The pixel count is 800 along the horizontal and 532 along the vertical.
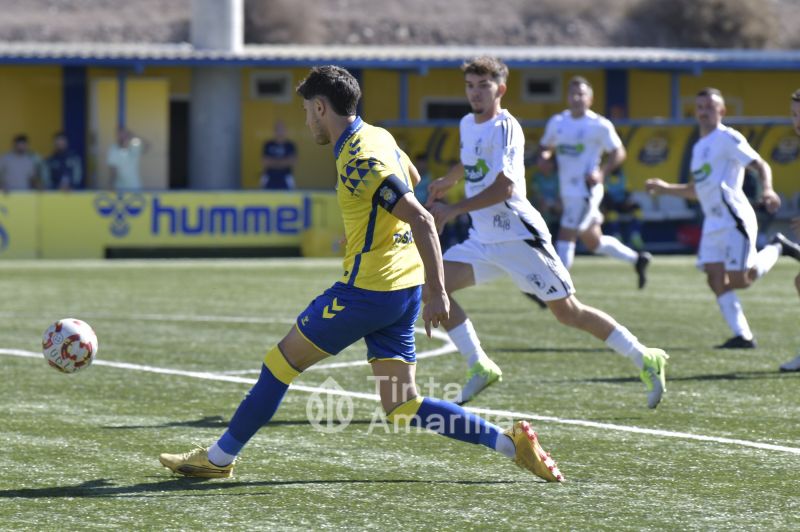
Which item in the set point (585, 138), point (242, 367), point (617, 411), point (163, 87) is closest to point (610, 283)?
point (585, 138)

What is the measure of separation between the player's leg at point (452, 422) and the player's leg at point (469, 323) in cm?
202

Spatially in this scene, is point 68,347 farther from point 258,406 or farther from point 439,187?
point 439,187

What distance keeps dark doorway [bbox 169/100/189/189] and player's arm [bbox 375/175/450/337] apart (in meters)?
25.3

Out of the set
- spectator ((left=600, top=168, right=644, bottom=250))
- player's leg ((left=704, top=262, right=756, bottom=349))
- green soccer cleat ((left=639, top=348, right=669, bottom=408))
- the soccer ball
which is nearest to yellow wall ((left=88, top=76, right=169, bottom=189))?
spectator ((left=600, top=168, right=644, bottom=250))

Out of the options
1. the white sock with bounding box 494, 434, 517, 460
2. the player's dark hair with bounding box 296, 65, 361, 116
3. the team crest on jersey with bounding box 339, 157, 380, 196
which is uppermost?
the player's dark hair with bounding box 296, 65, 361, 116

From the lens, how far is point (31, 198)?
81.6ft

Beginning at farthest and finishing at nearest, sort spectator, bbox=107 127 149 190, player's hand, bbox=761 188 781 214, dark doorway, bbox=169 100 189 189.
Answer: dark doorway, bbox=169 100 189 189 < spectator, bbox=107 127 149 190 < player's hand, bbox=761 188 781 214

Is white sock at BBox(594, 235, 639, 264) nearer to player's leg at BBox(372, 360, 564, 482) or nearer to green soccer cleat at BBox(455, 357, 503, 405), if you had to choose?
green soccer cleat at BBox(455, 357, 503, 405)

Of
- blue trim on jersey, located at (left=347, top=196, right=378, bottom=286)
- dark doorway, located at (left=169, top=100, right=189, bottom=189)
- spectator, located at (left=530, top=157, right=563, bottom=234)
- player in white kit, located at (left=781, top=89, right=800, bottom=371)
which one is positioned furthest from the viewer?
dark doorway, located at (left=169, top=100, right=189, bottom=189)

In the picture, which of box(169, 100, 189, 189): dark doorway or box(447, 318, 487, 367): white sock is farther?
box(169, 100, 189, 189): dark doorway

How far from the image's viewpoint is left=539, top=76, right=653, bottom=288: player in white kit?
50.6 feet

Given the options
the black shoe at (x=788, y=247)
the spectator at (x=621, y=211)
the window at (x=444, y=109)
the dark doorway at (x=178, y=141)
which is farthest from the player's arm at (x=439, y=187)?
the dark doorway at (x=178, y=141)

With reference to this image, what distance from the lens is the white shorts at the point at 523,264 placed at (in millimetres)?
8617

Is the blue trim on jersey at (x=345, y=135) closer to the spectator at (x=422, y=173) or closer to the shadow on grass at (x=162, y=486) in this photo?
the shadow on grass at (x=162, y=486)
